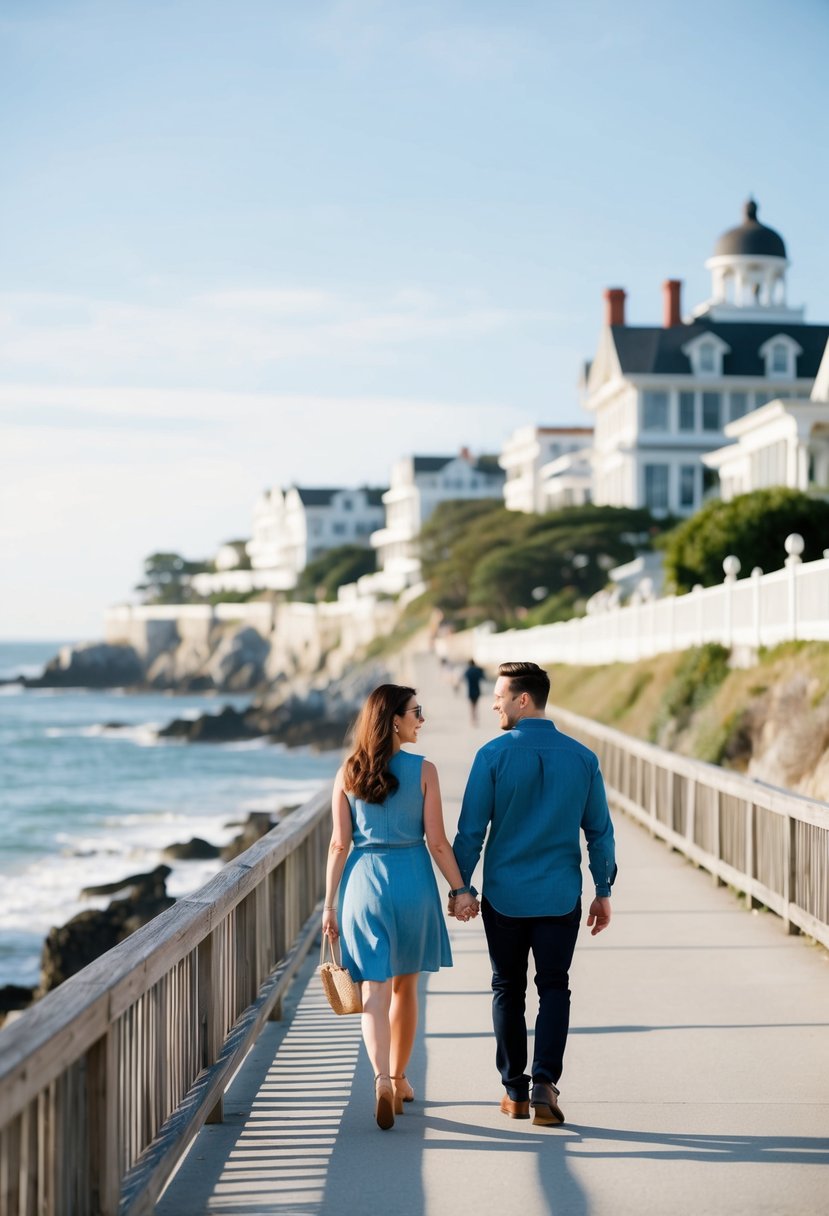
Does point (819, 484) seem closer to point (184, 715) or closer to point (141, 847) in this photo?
Answer: point (141, 847)

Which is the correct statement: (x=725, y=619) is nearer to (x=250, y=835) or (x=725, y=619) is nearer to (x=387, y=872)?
(x=250, y=835)

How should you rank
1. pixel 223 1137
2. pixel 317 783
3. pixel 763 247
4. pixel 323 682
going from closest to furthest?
pixel 223 1137 → pixel 317 783 → pixel 763 247 → pixel 323 682

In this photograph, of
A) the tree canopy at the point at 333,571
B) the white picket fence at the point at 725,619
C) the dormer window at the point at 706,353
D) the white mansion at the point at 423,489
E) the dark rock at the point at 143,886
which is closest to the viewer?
the white picket fence at the point at 725,619

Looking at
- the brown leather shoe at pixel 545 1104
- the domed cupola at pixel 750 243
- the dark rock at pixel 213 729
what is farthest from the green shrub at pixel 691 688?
the domed cupola at pixel 750 243

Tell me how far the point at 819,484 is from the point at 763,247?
4315cm

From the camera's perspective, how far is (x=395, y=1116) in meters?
6.45

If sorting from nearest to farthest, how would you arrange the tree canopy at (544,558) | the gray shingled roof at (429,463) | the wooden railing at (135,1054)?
1. the wooden railing at (135,1054)
2. the tree canopy at (544,558)
3. the gray shingled roof at (429,463)

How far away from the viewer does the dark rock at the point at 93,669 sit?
15175 centimetres

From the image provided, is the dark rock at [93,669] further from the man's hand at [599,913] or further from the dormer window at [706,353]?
the man's hand at [599,913]

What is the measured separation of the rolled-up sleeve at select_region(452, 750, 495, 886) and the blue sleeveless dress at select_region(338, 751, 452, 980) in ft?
0.56

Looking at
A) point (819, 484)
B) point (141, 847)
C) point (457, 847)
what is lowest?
point (141, 847)

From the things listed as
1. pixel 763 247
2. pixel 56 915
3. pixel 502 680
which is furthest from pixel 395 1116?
pixel 763 247

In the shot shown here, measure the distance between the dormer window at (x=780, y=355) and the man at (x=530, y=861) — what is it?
2621 inches

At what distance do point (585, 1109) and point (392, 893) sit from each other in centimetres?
130
